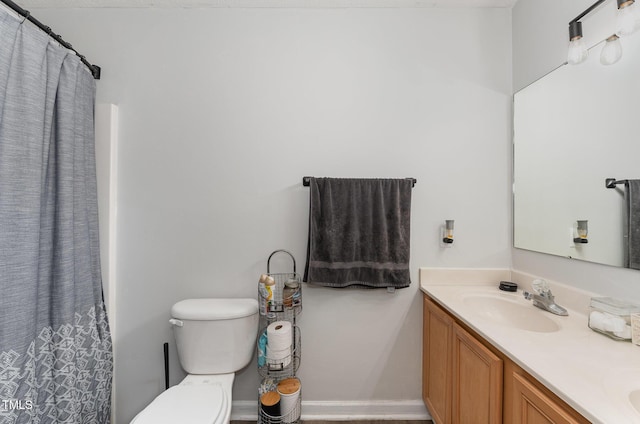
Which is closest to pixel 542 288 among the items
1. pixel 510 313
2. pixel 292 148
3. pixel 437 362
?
pixel 510 313

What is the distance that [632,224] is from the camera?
1.01 m

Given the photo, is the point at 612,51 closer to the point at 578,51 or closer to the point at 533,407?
the point at 578,51

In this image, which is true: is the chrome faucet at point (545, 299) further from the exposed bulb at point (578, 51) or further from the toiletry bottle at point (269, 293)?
the toiletry bottle at point (269, 293)

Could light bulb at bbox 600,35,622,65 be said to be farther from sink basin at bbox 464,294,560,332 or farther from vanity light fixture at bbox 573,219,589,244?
sink basin at bbox 464,294,560,332

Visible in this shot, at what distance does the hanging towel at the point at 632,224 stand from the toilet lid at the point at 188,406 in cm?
175

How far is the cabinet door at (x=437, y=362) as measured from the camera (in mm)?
1267

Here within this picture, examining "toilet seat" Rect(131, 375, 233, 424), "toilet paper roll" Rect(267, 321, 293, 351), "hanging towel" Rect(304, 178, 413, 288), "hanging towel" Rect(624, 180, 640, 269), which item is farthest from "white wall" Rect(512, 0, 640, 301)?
"toilet seat" Rect(131, 375, 233, 424)

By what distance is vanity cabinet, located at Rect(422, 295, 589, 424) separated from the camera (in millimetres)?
745

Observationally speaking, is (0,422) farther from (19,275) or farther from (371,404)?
(371,404)

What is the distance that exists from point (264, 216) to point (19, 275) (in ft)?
3.45

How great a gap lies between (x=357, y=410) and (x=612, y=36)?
216 cm

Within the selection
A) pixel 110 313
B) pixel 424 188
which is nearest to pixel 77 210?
pixel 110 313

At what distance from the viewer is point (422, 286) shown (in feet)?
5.12

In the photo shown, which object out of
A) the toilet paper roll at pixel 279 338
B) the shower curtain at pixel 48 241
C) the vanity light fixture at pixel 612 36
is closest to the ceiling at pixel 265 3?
the shower curtain at pixel 48 241
